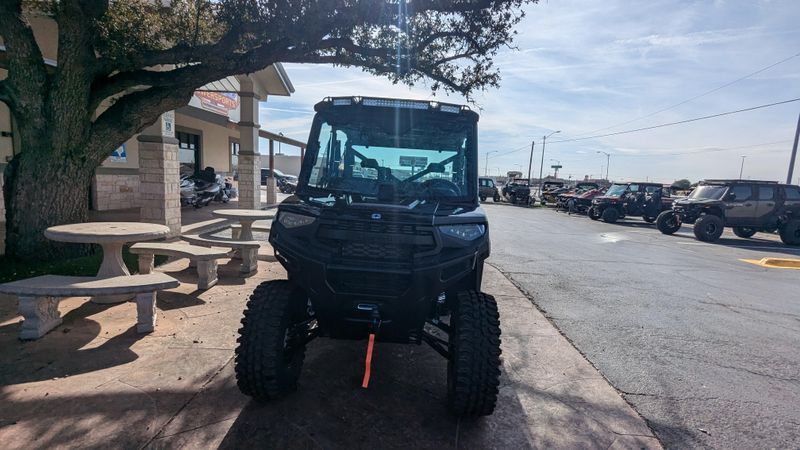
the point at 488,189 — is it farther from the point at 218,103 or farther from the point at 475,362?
the point at 475,362

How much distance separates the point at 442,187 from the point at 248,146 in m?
10.9

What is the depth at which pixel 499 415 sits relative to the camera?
3.07 m

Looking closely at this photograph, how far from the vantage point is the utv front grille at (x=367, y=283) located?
264cm

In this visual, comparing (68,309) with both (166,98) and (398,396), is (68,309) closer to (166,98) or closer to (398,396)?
(166,98)

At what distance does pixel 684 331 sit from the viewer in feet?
16.9

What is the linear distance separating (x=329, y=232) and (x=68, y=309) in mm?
3932

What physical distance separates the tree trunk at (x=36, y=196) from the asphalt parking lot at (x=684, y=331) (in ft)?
23.7

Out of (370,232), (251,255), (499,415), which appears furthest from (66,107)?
(499,415)

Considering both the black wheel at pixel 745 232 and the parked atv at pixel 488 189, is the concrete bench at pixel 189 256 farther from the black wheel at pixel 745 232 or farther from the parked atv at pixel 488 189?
the parked atv at pixel 488 189

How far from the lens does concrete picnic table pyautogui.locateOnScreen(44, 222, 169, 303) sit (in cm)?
435

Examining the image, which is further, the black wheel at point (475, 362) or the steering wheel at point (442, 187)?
Answer: the steering wheel at point (442, 187)

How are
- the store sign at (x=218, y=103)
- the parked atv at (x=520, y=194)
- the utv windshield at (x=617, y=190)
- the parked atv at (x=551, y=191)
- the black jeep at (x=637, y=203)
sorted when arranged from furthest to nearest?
the parked atv at (x=551, y=191)
the parked atv at (x=520, y=194)
the utv windshield at (x=617, y=190)
the black jeep at (x=637, y=203)
the store sign at (x=218, y=103)

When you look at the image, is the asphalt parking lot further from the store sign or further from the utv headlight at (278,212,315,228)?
the store sign

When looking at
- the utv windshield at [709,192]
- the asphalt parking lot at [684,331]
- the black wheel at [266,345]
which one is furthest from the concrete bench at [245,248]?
the utv windshield at [709,192]
